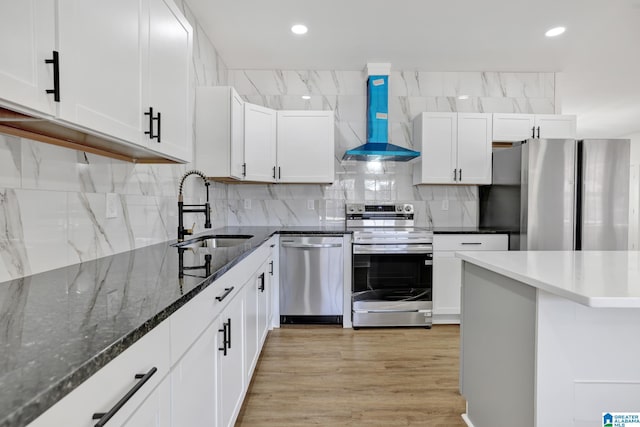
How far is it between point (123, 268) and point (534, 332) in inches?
63.5

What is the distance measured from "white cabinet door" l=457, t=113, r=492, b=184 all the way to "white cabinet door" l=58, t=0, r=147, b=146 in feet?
10.5

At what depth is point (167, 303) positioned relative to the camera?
Answer: 3.01ft

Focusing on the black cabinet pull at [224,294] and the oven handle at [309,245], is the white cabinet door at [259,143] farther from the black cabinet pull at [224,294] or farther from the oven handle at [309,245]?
the black cabinet pull at [224,294]

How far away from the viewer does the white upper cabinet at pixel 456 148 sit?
3643 millimetres

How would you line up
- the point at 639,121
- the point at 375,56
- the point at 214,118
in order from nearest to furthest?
the point at 214,118 → the point at 375,56 → the point at 639,121

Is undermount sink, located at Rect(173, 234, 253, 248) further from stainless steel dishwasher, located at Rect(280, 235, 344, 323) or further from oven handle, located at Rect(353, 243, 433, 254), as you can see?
oven handle, located at Rect(353, 243, 433, 254)

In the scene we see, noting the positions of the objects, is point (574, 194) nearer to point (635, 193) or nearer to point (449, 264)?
point (449, 264)

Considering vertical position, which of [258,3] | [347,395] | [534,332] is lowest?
[347,395]

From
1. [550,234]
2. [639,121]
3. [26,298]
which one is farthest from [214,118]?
[639,121]

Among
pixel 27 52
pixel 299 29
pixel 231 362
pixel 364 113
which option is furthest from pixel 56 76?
pixel 364 113

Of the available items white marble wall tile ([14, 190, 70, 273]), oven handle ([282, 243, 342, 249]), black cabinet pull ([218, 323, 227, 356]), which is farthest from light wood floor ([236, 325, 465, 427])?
white marble wall tile ([14, 190, 70, 273])

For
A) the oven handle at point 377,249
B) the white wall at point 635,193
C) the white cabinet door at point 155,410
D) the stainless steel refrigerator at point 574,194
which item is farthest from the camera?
the white wall at point 635,193

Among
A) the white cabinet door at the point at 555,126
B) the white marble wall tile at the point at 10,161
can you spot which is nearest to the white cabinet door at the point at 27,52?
the white marble wall tile at the point at 10,161

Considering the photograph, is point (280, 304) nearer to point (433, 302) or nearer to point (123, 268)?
point (433, 302)
